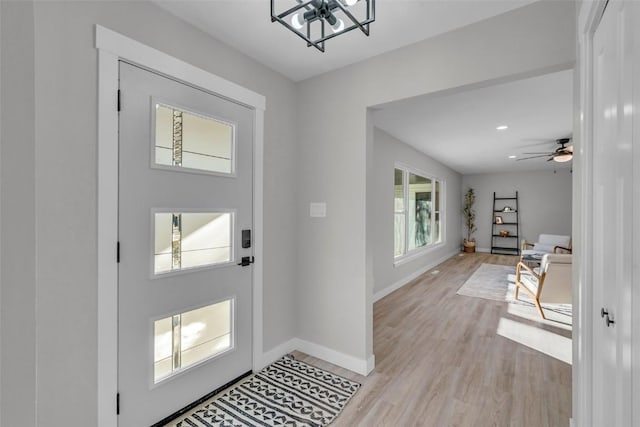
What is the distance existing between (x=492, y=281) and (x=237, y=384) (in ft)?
16.0

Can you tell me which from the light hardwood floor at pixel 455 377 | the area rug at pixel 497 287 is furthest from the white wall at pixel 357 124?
the area rug at pixel 497 287

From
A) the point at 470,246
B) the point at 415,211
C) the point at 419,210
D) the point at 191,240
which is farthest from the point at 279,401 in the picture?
the point at 470,246

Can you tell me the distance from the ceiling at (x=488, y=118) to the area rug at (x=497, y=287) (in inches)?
95.9

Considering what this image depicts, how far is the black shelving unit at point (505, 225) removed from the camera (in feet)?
28.3

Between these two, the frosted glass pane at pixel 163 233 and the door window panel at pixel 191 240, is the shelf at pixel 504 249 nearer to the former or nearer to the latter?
the door window panel at pixel 191 240

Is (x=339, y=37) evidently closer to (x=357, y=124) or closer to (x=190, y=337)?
(x=357, y=124)

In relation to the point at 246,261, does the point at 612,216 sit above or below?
above

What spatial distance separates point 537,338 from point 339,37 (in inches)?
135

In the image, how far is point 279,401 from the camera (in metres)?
2.00

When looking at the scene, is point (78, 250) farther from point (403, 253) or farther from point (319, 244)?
point (403, 253)

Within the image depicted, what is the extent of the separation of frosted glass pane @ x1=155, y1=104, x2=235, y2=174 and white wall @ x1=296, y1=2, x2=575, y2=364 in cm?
81

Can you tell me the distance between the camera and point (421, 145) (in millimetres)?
5254

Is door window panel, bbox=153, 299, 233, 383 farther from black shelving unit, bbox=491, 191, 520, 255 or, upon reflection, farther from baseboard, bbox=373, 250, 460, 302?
black shelving unit, bbox=491, 191, 520, 255

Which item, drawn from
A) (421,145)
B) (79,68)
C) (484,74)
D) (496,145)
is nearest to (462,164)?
(496,145)
